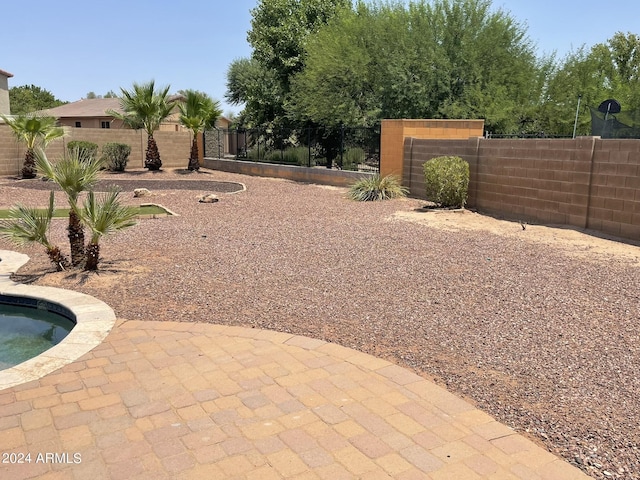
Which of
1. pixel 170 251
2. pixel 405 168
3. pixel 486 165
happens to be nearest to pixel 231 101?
pixel 405 168

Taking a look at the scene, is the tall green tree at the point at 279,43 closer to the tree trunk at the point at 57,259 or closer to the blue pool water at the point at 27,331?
the tree trunk at the point at 57,259

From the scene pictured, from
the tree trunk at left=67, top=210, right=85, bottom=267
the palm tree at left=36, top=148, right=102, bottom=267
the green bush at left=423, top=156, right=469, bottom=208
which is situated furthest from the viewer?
the green bush at left=423, top=156, right=469, bottom=208

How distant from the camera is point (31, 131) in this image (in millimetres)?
22172

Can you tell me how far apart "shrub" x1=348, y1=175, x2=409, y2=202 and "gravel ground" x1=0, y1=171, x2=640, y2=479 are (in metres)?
4.17

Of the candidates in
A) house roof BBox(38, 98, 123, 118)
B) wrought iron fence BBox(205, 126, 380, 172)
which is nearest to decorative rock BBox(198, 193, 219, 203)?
wrought iron fence BBox(205, 126, 380, 172)

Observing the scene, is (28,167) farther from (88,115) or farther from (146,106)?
(88,115)

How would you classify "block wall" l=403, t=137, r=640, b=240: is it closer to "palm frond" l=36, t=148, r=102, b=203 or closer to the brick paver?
the brick paver

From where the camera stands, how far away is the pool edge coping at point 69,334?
4622 millimetres

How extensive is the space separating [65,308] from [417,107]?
16.9 metres

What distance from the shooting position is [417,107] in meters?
20.9

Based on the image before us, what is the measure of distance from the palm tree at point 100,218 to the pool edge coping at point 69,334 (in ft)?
2.81

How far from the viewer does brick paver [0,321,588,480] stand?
3307 mm

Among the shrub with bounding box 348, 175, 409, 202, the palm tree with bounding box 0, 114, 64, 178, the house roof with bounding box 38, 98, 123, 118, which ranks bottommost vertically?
the shrub with bounding box 348, 175, 409, 202

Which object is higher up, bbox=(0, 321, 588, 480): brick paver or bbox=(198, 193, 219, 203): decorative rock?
bbox=(198, 193, 219, 203): decorative rock
